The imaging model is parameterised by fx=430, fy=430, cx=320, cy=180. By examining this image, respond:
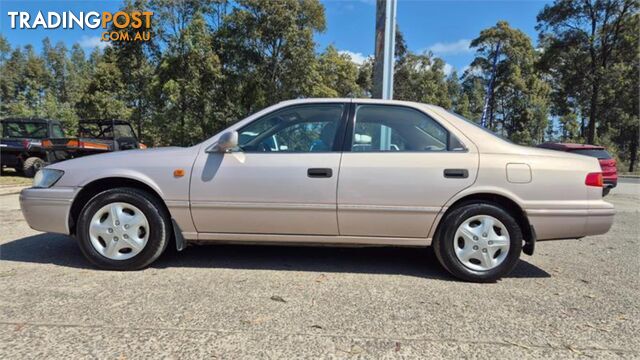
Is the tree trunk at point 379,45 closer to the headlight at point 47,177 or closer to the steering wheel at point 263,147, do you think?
the steering wheel at point 263,147

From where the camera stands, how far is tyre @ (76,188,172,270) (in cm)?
378

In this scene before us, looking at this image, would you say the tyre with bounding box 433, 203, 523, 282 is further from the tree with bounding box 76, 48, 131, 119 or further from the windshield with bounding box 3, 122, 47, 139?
the tree with bounding box 76, 48, 131, 119

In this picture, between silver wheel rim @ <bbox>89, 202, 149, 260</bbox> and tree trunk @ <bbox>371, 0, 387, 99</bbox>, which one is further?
tree trunk @ <bbox>371, 0, 387, 99</bbox>

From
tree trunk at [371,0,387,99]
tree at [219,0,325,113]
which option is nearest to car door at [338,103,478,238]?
tree trunk at [371,0,387,99]

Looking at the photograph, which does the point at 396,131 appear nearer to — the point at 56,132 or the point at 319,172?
the point at 319,172

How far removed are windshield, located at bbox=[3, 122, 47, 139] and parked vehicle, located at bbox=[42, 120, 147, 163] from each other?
1.30 m

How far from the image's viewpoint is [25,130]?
13.8 meters

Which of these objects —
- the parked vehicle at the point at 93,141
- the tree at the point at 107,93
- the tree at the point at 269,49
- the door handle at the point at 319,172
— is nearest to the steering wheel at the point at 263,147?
the door handle at the point at 319,172

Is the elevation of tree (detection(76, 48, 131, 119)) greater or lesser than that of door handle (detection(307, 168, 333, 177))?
greater

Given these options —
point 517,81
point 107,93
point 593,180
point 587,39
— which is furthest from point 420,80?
point 593,180

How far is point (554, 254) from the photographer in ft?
16.1

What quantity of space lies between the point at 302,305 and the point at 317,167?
1.16 meters

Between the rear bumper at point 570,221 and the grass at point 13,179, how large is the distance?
12.2m

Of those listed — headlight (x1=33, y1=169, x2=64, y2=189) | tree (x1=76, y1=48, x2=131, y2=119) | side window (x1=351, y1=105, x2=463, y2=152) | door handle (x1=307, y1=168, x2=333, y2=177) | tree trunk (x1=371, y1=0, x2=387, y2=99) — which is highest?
tree (x1=76, y1=48, x2=131, y2=119)
